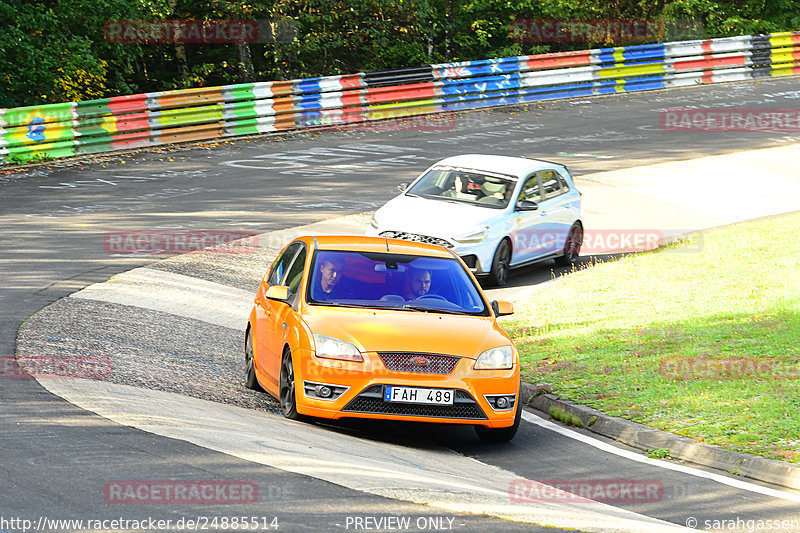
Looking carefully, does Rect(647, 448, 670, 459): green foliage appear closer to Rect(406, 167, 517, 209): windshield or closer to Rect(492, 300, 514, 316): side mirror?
Rect(492, 300, 514, 316): side mirror

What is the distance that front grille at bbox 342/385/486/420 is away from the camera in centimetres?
898

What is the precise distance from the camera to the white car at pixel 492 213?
17.0 m

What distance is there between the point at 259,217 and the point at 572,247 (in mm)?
5746

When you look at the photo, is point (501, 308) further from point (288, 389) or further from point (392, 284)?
point (288, 389)

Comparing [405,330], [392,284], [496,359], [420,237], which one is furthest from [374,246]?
[420,237]

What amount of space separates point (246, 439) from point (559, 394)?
4142 millimetres

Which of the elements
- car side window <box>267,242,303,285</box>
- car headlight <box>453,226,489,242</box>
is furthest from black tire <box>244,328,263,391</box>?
car headlight <box>453,226,489,242</box>

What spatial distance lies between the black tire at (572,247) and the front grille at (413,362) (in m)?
10.8

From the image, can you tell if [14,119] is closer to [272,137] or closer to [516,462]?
[272,137]

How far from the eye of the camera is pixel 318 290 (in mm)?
10070

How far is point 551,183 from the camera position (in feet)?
63.4

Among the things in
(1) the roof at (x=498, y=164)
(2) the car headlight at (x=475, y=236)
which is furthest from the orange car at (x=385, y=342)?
(1) the roof at (x=498, y=164)

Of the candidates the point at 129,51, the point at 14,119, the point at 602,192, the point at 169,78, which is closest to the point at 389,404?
the point at 602,192

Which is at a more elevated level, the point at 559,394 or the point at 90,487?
the point at 90,487
